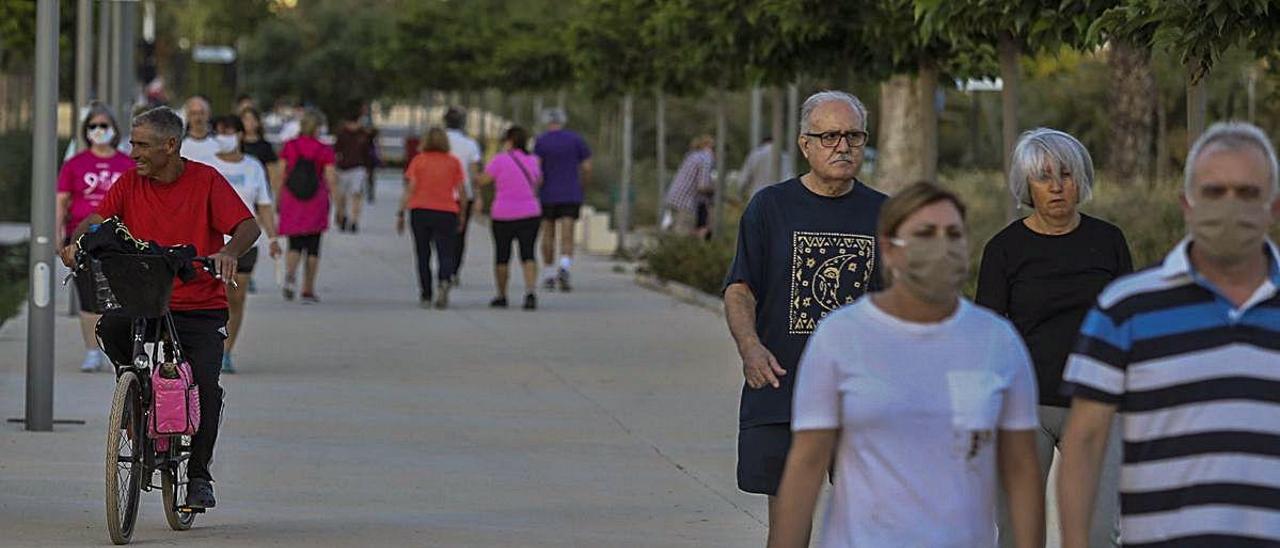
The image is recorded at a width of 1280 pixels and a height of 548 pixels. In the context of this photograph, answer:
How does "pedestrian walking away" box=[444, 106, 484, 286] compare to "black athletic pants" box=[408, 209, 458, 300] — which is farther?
"pedestrian walking away" box=[444, 106, 484, 286]

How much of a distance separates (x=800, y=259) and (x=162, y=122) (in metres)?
2.95

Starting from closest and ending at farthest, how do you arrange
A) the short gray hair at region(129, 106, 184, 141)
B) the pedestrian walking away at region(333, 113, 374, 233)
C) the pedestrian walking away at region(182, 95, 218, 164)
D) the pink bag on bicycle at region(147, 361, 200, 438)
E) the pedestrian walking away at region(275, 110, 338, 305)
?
the pink bag on bicycle at region(147, 361, 200, 438), the short gray hair at region(129, 106, 184, 141), the pedestrian walking away at region(182, 95, 218, 164), the pedestrian walking away at region(275, 110, 338, 305), the pedestrian walking away at region(333, 113, 374, 233)

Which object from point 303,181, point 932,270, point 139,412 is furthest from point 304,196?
point 932,270

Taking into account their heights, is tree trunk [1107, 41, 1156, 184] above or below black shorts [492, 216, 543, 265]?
above

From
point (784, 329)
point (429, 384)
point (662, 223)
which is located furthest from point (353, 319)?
point (784, 329)

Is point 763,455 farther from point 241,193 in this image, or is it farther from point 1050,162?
point 241,193

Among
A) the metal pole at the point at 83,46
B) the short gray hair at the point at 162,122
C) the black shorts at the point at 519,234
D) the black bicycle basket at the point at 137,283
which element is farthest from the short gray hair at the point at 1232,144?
the black shorts at the point at 519,234

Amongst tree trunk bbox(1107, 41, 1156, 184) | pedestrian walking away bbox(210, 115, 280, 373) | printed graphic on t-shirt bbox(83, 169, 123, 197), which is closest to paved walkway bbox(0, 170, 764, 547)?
pedestrian walking away bbox(210, 115, 280, 373)

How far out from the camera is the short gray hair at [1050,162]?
257 inches

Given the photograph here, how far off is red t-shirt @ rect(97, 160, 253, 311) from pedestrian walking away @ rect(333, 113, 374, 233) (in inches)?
896

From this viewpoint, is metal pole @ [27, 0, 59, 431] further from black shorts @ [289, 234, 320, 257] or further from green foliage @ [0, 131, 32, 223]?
green foliage @ [0, 131, 32, 223]

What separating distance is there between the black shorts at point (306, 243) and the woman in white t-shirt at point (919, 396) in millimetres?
15678

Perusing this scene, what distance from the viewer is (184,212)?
345 inches

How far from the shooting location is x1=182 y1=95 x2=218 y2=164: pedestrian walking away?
48.1 ft
